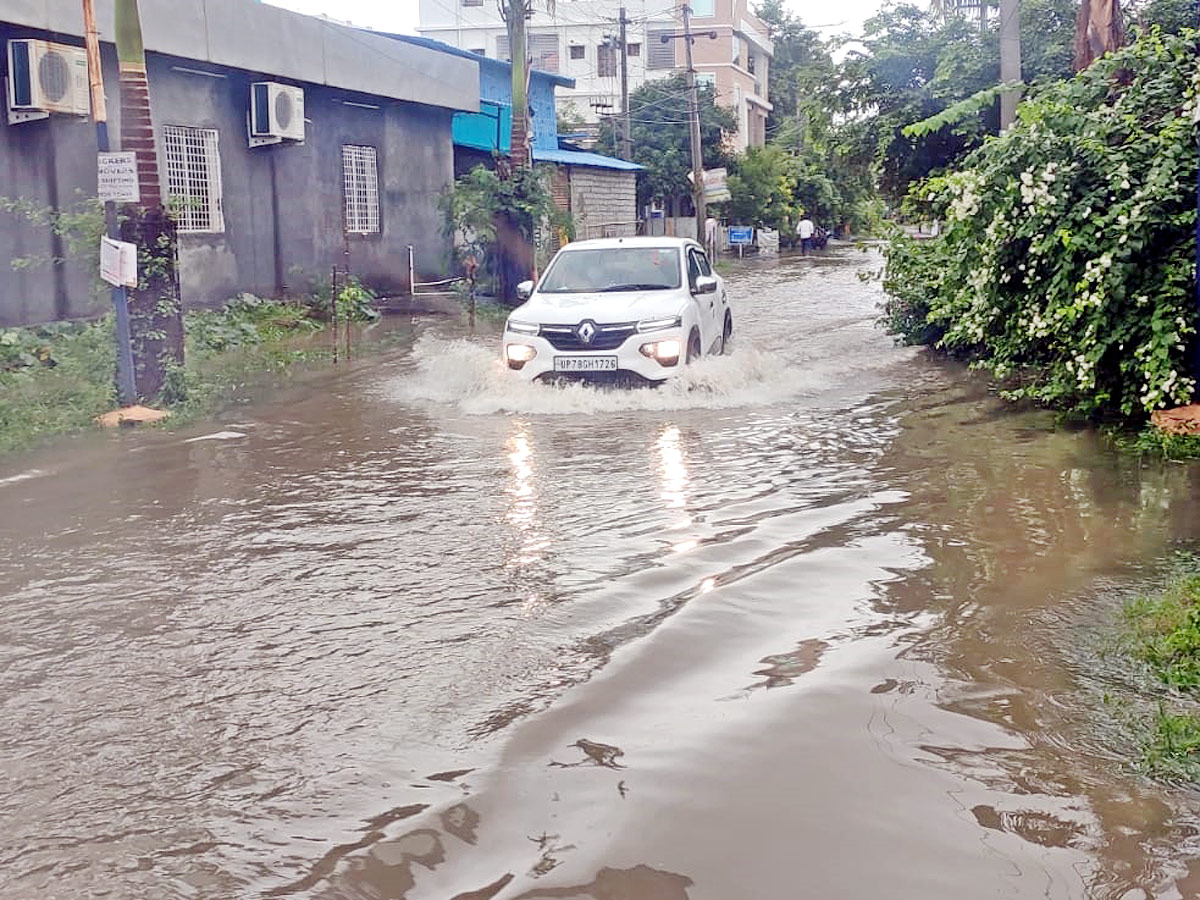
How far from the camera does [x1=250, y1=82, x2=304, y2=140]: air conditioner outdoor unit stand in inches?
808

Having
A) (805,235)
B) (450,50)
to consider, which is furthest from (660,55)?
(450,50)

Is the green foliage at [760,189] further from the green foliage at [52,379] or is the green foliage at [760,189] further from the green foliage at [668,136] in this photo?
the green foliage at [52,379]

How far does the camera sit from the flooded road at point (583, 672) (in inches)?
149

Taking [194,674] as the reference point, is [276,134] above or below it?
above

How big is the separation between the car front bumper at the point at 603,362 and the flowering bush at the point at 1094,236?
2687 mm

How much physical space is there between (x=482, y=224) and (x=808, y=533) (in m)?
17.1

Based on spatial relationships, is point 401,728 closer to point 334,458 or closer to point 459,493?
point 459,493

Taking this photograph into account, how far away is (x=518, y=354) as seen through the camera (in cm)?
1294

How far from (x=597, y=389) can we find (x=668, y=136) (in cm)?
4185

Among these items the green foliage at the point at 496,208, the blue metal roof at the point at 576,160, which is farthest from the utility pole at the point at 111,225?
the blue metal roof at the point at 576,160

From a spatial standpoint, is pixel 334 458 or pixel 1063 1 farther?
pixel 1063 1

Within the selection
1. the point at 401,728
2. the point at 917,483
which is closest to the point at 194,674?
the point at 401,728

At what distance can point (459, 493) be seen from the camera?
9000 mm

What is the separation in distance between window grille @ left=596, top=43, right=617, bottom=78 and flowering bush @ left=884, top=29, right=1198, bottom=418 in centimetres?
5733
